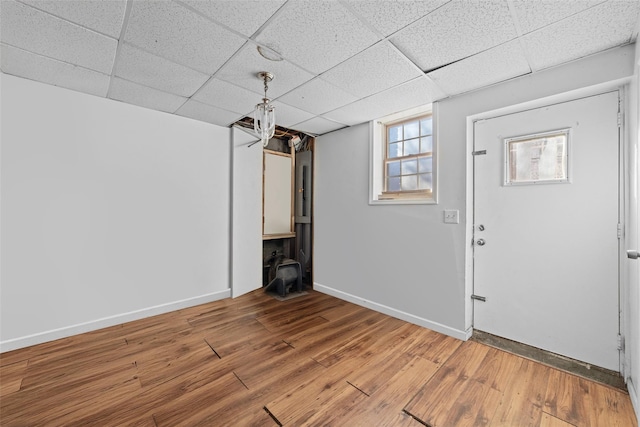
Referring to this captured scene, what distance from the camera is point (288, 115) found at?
3.20 meters

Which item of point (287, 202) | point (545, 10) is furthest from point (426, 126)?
point (287, 202)

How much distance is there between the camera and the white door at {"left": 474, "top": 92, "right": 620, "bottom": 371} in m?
1.94

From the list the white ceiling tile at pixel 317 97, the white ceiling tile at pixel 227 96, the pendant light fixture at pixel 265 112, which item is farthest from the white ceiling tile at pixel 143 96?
the white ceiling tile at pixel 317 97

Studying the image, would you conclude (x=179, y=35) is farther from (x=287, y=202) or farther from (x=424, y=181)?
(x=287, y=202)

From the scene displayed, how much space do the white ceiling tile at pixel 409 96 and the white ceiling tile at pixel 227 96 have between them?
1270mm

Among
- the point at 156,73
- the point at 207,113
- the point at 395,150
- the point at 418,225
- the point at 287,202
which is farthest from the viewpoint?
the point at 287,202

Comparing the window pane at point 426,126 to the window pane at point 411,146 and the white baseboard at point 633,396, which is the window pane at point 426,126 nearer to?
the window pane at point 411,146

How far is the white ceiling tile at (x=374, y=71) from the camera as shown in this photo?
6.31 ft

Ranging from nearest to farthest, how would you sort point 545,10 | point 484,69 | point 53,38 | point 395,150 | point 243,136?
1. point 545,10
2. point 53,38
3. point 484,69
4. point 395,150
5. point 243,136

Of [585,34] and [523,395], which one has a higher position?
[585,34]

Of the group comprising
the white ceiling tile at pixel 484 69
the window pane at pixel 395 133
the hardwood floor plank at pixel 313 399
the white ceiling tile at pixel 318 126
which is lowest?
the hardwood floor plank at pixel 313 399

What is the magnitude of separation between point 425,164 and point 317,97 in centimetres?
144

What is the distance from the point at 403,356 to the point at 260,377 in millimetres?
1221

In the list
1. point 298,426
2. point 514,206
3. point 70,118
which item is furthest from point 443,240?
point 70,118
